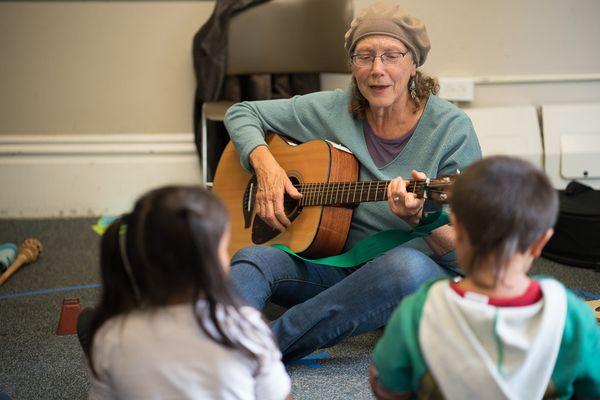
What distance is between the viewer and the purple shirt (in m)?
1.78

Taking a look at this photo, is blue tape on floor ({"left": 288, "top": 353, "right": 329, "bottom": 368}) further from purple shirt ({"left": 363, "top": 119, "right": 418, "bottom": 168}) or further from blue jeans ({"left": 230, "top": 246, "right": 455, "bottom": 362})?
purple shirt ({"left": 363, "top": 119, "right": 418, "bottom": 168})

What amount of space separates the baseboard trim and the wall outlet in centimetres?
108

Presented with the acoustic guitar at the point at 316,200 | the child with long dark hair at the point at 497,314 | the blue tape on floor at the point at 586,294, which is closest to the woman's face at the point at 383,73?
the acoustic guitar at the point at 316,200

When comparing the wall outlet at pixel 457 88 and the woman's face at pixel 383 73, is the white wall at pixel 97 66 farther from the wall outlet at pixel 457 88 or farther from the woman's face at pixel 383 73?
the woman's face at pixel 383 73

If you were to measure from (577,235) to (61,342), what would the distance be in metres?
1.66

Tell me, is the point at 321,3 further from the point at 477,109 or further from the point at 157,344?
the point at 157,344

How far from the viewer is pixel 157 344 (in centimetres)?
100

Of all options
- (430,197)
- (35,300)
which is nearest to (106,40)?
(35,300)

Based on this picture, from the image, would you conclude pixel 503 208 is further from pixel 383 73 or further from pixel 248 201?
pixel 248 201

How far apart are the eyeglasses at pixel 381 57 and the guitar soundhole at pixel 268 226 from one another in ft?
1.19

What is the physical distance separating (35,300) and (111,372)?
1327 millimetres

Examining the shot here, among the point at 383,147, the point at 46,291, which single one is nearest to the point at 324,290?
the point at 383,147

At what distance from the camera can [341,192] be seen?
1792 mm

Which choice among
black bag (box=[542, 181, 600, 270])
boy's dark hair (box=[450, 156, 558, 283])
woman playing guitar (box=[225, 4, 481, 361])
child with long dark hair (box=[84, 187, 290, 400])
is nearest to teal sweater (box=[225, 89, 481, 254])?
woman playing guitar (box=[225, 4, 481, 361])
